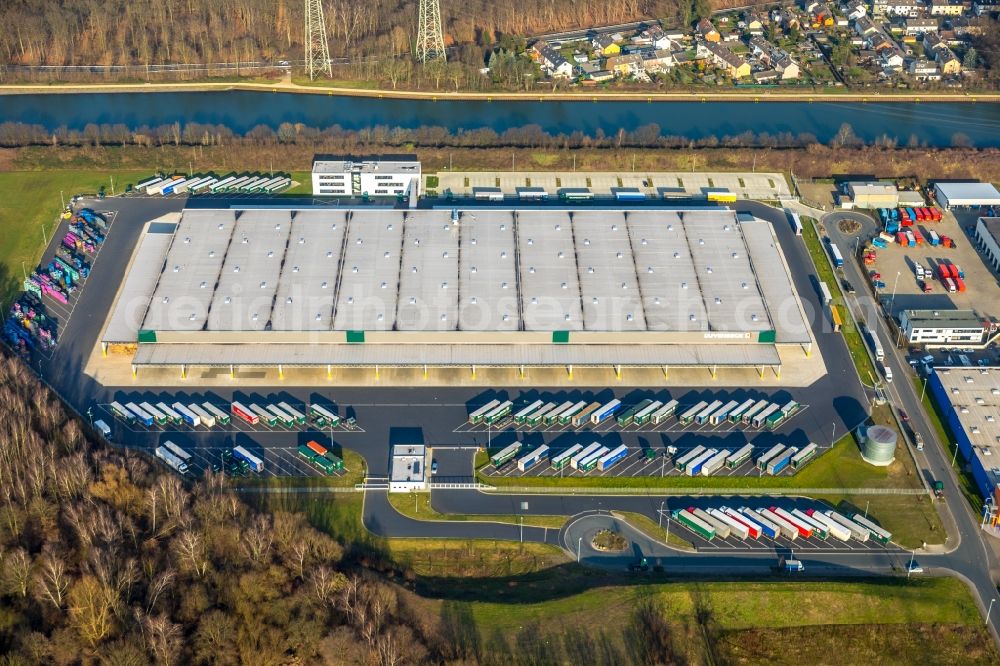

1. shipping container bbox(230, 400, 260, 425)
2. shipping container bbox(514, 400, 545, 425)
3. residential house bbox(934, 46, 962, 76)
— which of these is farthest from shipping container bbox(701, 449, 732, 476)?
residential house bbox(934, 46, 962, 76)

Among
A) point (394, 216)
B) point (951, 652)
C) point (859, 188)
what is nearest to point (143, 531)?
point (394, 216)

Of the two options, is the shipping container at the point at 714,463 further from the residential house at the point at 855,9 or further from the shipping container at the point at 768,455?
the residential house at the point at 855,9

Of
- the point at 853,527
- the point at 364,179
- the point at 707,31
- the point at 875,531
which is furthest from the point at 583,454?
the point at 707,31

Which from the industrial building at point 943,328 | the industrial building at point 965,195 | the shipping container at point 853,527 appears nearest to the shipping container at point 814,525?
the shipping container at point 853,527

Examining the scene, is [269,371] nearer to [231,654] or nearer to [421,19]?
[231,654]

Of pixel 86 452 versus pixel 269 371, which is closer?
pixel 86 452

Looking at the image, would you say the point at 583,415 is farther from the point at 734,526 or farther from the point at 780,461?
the point at 734,526

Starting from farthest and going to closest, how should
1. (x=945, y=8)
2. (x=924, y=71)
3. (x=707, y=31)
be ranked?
1. (x=945, y=8)
2. (x=707, y=31)
3. (x=924, y=71)
